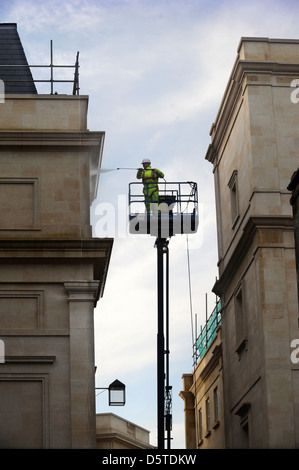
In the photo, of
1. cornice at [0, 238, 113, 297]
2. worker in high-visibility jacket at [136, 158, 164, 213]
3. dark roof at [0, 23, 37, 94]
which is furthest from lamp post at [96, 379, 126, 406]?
dark roof at [0, 23, 37, 94]

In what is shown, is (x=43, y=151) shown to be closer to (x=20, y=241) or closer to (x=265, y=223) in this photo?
(x=20, y=241)

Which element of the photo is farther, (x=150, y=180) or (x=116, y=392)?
(x=150, y=180)

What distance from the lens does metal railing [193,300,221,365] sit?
49062 millimetres

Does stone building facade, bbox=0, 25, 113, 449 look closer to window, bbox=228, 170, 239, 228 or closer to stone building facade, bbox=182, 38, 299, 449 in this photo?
stone building facade, bbox=182, 38, 299, 449

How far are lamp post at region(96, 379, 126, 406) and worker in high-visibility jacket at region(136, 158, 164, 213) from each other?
8.49 metres

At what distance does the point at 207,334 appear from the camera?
174 feet

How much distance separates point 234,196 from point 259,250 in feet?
19.1

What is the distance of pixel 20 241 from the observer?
34281 mm

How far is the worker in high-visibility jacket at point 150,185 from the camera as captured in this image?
134ft

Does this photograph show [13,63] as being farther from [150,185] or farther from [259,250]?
[259,250]

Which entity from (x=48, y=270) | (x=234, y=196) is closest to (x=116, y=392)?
(x=48, y=270)

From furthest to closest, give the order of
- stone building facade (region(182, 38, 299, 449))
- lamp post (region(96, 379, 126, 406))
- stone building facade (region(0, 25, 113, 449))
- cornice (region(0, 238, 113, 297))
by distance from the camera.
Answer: stone building facade (region(182, 38, 299, 449))
lamp post (region(96, 379, 126, 406))
cornice (region(0, 238, 113, 297))
stone building facade (region(0, 25, 113, 449))

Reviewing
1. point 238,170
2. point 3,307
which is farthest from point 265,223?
point 3,307

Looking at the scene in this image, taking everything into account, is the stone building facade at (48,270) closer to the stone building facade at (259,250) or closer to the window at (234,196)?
the stone building facade at (259,250)
